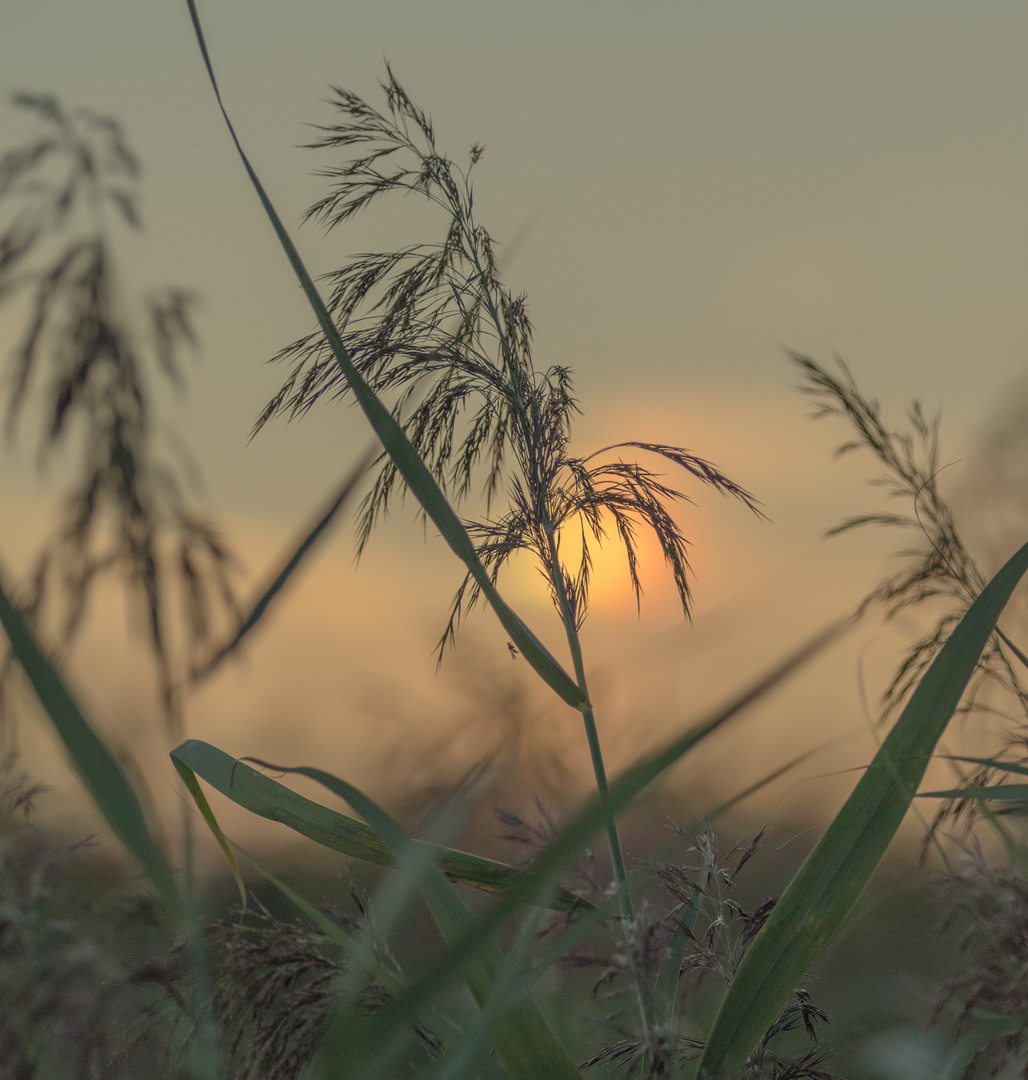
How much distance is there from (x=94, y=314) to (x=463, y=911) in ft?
2.71

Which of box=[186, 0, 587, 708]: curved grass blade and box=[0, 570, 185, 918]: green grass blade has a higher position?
box=[186, 0, 587, 708]: curved grass blade

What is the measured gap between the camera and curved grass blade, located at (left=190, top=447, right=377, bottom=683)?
0.69 m

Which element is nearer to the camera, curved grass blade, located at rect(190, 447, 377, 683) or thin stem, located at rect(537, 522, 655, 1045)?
curved grass blade, located at rect(190, 447, 377, 683)

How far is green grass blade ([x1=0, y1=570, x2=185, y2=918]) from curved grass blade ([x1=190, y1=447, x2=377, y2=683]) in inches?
3.5

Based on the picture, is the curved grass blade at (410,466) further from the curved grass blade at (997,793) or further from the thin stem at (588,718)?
the curved grass blade at (997,793)

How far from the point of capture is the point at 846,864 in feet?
3.87

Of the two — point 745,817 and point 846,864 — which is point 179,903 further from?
point 745,817

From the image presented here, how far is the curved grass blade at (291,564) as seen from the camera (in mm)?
691

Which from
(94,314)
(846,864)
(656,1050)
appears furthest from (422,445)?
(656,1050)

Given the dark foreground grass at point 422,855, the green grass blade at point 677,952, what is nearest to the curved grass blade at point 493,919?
the dark foreground grass at point 422,855

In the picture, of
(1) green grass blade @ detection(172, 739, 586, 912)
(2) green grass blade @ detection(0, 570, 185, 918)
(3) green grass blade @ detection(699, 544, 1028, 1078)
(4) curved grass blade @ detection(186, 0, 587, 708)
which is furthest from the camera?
(1) green grass blade @ detection(172, 739, 586, 912)

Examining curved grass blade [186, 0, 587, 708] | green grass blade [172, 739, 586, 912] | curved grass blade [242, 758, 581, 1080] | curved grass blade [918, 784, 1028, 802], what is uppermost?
curved grass blade [186, 0, 587, 708]

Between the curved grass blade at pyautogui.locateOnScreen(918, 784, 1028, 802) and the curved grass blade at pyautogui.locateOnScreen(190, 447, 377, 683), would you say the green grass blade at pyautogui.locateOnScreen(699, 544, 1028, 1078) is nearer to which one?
the curved grass blade at pyautogui.locateOnScreen(918, 784, 1028, 802)

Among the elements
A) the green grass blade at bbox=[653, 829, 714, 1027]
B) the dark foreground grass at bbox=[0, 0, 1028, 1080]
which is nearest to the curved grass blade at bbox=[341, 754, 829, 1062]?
the dark foreground grass at bbox=[0, 0, 1028, 1080]
